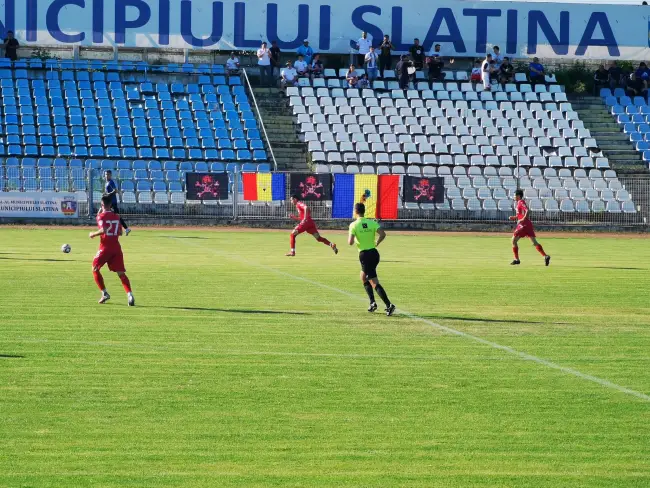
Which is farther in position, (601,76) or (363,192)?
(601,76)

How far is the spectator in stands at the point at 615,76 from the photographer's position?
53438 millimetres

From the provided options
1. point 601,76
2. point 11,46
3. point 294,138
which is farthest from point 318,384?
point 601,76

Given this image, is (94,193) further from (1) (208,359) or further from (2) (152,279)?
(1) (208,359)

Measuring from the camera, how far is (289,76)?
160 feet

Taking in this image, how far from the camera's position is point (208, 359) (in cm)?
1219

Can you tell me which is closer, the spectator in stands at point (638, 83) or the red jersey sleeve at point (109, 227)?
the red jersey sleeve at point (109, 227)

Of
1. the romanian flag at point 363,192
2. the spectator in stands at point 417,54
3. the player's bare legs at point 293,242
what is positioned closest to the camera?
the player's bare legs at point 293,242

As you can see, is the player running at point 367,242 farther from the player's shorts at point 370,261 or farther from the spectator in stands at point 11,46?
the spectator in stands at point 11,46

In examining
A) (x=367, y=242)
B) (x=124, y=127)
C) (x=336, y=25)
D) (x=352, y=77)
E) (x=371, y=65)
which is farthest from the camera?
(x=336, y=25)

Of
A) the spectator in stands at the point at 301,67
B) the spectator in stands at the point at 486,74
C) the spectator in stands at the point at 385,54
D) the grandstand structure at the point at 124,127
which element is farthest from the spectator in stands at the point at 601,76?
the grandstand structure at the point at 124,127

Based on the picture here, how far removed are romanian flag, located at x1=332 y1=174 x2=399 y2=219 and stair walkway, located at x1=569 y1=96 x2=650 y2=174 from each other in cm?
1157

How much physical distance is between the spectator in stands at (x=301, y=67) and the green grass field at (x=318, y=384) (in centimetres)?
2904

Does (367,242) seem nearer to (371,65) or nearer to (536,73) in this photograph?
(371,65)

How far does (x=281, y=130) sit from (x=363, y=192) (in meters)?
Answer: 7.17
